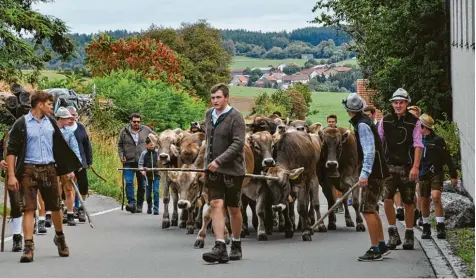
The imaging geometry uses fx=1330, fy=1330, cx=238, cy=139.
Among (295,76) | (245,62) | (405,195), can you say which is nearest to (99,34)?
(405,195)

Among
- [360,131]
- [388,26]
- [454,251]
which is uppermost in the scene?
[388,26]

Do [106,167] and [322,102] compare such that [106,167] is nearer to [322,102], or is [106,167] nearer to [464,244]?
[464,244]

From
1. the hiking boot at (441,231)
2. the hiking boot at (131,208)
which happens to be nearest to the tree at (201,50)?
the hiking boot at (131,208)

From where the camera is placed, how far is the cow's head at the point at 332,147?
2166 centimetres

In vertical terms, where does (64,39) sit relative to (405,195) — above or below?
above

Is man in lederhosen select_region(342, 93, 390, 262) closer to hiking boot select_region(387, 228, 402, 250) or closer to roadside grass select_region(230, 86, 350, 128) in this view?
hiking boot select_region(387, 228, 402, 250)

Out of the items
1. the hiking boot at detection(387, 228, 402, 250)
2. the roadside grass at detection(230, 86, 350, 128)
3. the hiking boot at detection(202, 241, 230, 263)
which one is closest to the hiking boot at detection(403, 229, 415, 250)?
the hiking boot at detection(387, 228, 402, 250)

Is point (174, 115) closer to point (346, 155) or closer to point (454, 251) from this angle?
point (346, 155)

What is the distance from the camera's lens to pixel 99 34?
74875mm

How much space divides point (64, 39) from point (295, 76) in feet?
355

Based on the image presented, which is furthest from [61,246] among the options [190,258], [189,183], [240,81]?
[240,81]

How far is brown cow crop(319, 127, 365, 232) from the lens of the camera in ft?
71.3

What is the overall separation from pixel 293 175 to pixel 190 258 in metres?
3.60

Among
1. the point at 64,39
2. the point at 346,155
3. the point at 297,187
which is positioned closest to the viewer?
the point at 297,187
